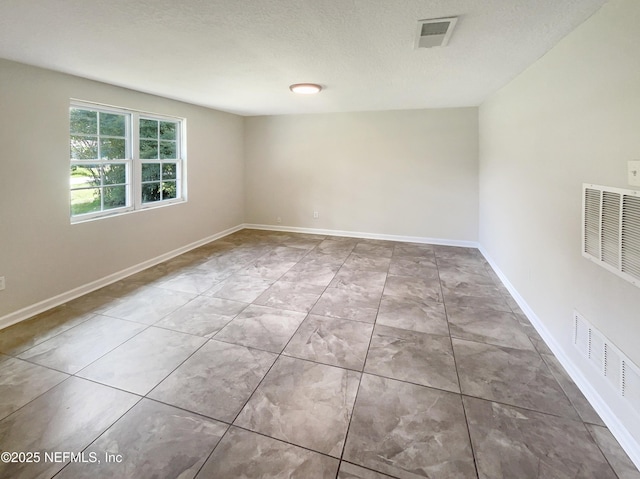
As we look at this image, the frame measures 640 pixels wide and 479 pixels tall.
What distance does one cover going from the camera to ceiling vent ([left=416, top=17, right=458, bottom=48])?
1.99m

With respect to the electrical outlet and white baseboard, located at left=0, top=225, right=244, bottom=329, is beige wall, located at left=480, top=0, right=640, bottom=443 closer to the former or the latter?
the electrical outlet

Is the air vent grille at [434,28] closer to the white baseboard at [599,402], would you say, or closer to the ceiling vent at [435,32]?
the ceiling vent at [435,32]

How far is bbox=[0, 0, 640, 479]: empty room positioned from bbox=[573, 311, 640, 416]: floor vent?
2 cm

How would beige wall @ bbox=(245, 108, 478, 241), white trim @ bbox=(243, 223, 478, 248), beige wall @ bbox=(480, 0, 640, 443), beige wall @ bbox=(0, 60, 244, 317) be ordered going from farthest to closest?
white trim @ bbox=(243, 223, 478, 248), beige wall @ bbox=(245, 108, 478, 241), beige wall @ bbox=(0, 60, 244, 317), beige wall @ bbox=(480, 0, 640, 443)

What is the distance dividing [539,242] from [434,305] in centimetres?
108

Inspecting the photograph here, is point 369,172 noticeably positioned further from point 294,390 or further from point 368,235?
point 294,390

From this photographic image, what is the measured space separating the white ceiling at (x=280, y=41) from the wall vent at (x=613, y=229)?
1.13 meters

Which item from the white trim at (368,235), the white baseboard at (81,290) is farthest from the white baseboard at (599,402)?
the white baseboard at (81,290)

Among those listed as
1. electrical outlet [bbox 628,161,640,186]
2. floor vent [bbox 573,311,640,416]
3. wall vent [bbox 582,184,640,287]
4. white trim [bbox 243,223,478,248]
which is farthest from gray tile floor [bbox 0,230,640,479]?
white trim [bbox 243,223,478,248]

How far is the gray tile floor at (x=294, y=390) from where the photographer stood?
4.78ft

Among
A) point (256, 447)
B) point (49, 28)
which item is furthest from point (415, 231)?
point (49, 28)

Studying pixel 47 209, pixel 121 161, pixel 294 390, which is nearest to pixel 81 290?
pixel 47 209

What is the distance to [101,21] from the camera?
1980mm

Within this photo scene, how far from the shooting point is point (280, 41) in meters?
2.31
